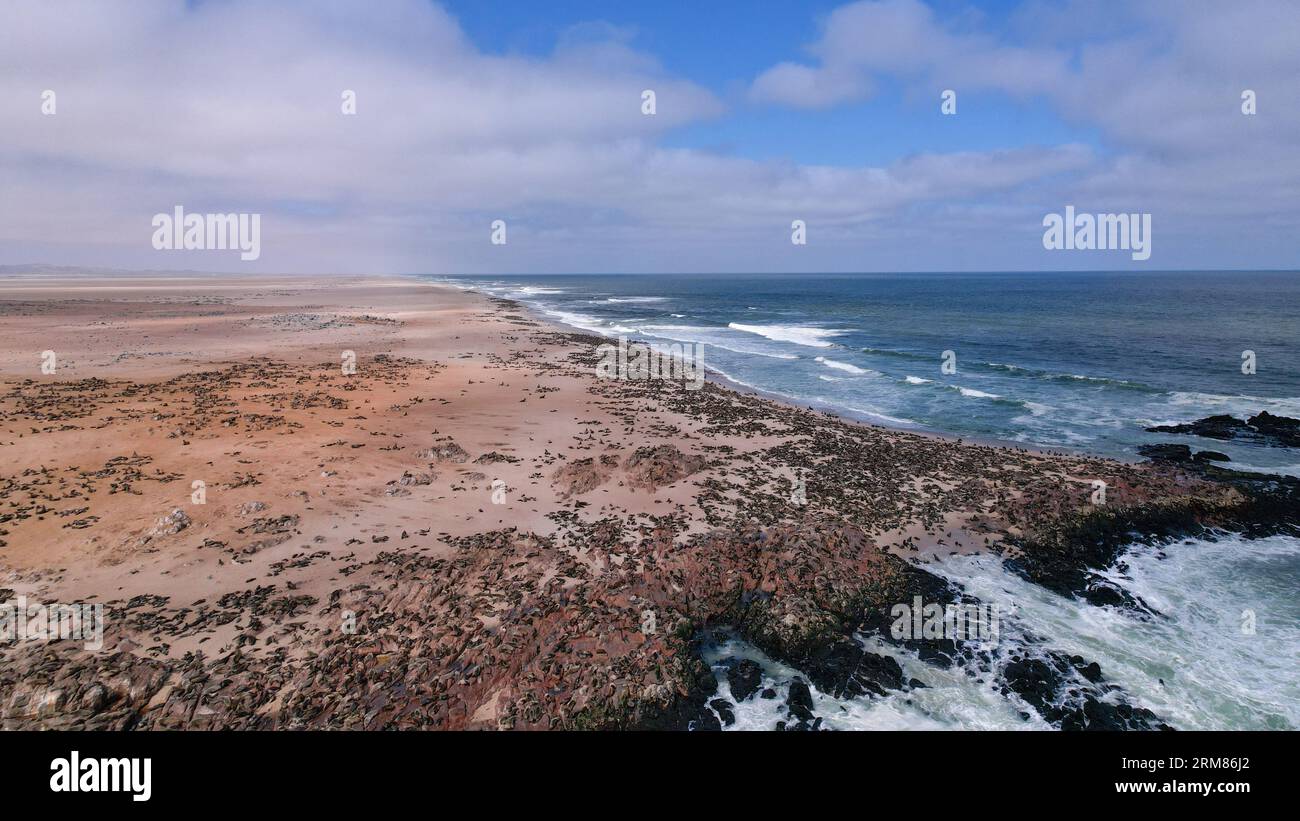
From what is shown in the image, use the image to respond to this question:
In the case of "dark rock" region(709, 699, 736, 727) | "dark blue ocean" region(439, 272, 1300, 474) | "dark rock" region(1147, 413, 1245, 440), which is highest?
"dark blue ocean" region(439, 272, 1300, 474)

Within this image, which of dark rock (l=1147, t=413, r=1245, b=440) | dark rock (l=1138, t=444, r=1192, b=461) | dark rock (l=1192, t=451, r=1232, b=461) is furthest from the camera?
dark rock (l=1147, t=413, r=1245, b=440)

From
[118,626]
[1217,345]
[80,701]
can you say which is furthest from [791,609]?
[1217,345]

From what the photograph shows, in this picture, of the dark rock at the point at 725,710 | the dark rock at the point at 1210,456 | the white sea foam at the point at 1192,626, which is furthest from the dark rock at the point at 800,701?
the dark rock at the point at 1210,456

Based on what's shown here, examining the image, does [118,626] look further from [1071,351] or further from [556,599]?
[1071,351]

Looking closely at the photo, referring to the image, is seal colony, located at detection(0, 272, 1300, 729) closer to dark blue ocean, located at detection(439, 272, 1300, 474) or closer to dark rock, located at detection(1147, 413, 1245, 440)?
dark blue ocean, located at detection(439, 272, 1300, 474)

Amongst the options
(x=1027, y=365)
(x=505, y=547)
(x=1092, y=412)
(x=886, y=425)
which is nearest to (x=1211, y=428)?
(x=1092, y=412)

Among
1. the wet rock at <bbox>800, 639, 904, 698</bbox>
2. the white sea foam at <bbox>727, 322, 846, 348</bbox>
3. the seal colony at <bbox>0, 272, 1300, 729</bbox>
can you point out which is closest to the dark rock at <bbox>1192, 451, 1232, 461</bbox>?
the seal colony at <bbox>0, 272, 1300, 729</bbox>

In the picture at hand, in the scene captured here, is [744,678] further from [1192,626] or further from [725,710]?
[1192,626]

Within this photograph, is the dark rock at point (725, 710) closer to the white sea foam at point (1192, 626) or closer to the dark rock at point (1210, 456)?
the white sea foam at point (1192, 626)
